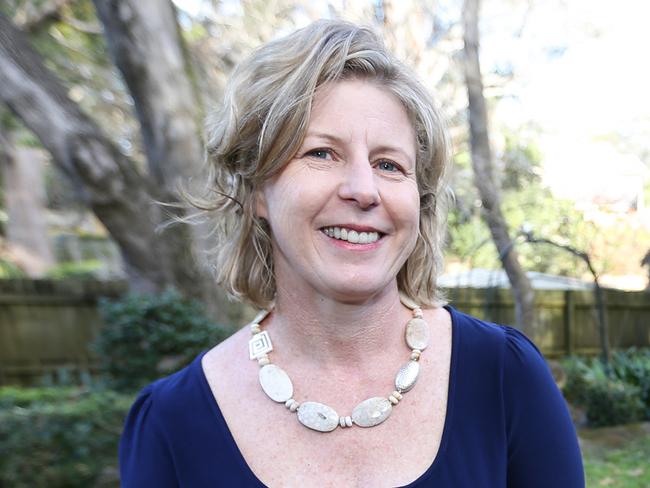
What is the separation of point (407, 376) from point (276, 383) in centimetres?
31

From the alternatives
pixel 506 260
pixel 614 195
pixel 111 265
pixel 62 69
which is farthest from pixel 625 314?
pixel 111 265

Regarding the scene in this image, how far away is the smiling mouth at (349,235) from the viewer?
136cm

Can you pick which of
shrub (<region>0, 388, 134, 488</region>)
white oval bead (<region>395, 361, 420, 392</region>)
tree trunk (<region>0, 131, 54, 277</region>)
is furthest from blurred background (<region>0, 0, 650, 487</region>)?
tree trunk (<region>0, 131, 54, 277</region>)

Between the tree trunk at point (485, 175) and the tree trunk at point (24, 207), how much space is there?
14.3 m

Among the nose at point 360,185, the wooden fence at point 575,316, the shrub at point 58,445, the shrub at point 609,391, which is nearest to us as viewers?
the nose at point 360,185

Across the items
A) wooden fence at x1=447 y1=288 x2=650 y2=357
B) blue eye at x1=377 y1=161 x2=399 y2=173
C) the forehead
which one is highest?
the forehead

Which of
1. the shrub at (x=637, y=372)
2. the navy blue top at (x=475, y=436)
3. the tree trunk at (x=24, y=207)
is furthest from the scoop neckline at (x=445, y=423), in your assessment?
the tree trunk at (x=24, y=207)

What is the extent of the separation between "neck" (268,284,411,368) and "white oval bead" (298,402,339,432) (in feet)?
0.36

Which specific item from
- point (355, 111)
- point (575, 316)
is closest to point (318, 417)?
point (355, 111)

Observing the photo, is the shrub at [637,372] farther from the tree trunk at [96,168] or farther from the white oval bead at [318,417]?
the white oval bead at [318,417]

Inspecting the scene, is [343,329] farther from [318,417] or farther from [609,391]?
[609,391]

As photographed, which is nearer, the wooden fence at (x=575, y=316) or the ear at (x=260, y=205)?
the ear at (x=260, y=205)

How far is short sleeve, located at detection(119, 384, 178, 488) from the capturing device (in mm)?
1470

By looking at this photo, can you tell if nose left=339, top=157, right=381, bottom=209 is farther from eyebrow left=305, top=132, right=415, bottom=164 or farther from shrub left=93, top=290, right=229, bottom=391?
shrub left=93, top=290, right=229, bottom=391
